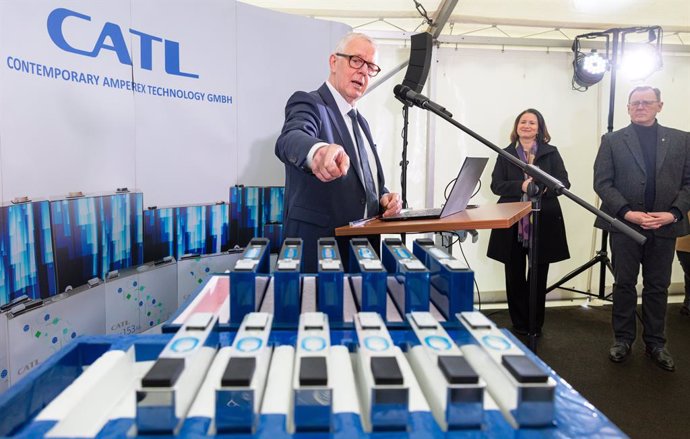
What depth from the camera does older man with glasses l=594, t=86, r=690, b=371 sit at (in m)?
2.66

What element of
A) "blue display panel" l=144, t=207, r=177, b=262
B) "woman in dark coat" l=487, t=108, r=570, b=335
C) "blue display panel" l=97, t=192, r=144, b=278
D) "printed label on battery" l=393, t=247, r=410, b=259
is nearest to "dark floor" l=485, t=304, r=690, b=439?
"woman in dark coat" l=487, t=108, r=570, b=335

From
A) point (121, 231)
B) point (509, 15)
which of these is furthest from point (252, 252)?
point (509, 15)

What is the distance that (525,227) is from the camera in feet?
10.5

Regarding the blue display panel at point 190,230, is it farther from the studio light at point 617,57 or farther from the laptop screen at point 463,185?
the studio light at point 617,57

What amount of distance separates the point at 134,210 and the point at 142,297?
41cm

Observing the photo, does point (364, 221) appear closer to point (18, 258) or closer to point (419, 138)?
point (18, 258)

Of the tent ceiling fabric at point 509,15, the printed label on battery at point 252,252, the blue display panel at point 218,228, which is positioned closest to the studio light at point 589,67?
the tent ceiling fabric at point 509,15

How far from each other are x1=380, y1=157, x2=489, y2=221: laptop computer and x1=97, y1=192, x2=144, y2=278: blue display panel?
1162 millimetres

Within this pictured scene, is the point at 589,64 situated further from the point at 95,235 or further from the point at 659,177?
the point at 95,235

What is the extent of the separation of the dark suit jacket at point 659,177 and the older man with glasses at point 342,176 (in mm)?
1556

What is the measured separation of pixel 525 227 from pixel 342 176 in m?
2.00

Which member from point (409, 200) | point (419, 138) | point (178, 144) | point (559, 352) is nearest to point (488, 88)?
point (419, 138)

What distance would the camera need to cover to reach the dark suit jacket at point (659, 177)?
266cm

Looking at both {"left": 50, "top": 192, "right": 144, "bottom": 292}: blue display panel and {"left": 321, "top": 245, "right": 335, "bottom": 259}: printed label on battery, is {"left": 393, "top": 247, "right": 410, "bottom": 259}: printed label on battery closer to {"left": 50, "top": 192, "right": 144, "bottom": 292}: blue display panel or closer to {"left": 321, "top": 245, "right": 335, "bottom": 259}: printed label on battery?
{"left": 321, "top": 245, "right": 335, "bottom": 259}: printed label on battery
